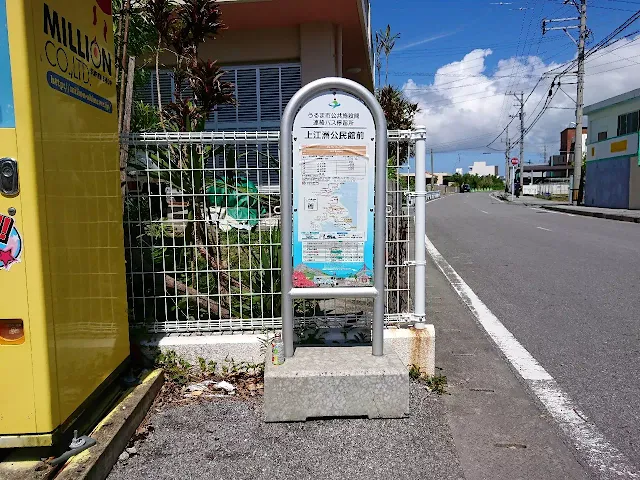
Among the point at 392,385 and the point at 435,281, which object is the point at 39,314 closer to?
the point at 392,385

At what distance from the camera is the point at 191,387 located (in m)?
3.73

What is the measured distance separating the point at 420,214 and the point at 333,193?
84 centimetres

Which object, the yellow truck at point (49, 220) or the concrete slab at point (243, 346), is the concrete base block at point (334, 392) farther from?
the yellow truck at point (49, 220)

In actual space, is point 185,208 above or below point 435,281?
above

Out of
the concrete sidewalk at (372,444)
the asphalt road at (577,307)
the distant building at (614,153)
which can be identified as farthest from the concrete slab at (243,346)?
the distant building at (614,153)

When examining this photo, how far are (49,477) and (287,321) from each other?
1.62 meters

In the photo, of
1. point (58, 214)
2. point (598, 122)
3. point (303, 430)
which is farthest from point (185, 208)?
point (598, 122)

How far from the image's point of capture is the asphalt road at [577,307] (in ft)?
12.2

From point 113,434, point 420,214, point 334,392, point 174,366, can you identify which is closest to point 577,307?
point 420,214

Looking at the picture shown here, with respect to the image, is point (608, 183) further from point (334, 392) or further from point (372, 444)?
point (372, 444)

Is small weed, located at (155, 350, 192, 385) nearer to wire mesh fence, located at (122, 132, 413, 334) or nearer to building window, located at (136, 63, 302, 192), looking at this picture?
wire mesh fence, located at (122, 132, 413, 334)

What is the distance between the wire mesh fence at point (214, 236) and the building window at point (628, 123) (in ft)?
96.0

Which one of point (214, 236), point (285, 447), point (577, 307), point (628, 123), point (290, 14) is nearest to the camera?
point (285, 447)

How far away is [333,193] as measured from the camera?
341 cm
